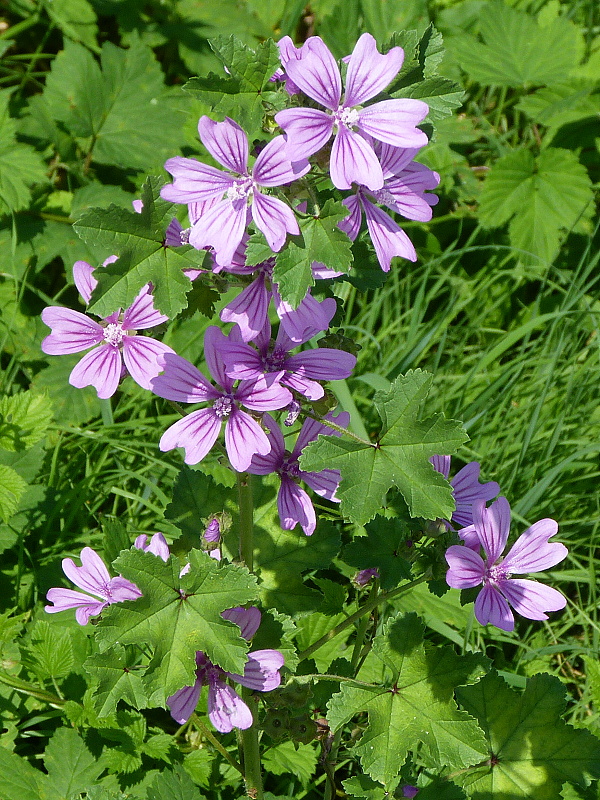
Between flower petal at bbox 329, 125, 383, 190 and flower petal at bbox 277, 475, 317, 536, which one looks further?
flower petal at bbox 277, 475, 317, 536

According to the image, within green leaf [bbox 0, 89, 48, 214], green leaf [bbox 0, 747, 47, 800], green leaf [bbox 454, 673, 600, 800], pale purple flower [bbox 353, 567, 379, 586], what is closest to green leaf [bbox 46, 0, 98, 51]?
green leaf [bbox 0, 89, 48, 214]

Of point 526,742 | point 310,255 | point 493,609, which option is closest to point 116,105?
point 310,255

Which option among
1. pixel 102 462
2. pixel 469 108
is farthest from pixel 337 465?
pixel 469 108

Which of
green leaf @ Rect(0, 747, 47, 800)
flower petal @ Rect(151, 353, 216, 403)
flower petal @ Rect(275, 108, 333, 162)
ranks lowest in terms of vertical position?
green leaf @ Rect(0, 747, 47, 800)

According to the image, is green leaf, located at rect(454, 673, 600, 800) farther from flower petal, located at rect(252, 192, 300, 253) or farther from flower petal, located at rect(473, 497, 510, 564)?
flower petal, located at rect(252, 192, 300, 253)

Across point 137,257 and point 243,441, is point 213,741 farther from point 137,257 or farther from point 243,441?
point 137,257

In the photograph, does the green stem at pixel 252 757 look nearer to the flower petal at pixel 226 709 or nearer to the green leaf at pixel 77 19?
the flower petal at pixel 226 709
